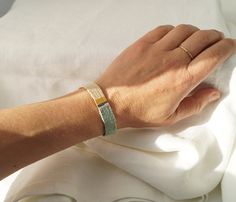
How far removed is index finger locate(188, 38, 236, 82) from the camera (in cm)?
57

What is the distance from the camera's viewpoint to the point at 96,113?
563mm

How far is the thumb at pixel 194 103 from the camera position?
1.91 feet

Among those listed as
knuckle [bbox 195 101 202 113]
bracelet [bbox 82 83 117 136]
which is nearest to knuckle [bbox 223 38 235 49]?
knuckle [bbox 195 101 202 113]

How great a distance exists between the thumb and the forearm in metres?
0.12

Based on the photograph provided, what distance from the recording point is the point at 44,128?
1.78 ft

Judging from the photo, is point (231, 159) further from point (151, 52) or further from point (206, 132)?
point (151, 52)

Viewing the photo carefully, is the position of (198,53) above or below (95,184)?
above

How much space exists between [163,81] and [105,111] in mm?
102

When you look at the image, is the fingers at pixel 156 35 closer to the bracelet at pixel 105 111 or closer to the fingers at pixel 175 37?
the fingers at pixel 175 37

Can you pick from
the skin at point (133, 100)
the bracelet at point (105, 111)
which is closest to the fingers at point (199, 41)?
the skin at point (133, 100)

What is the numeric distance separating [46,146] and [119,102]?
0.13 metres

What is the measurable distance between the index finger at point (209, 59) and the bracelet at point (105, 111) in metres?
0.14

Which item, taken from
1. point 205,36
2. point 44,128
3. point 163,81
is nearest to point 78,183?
point 44,128

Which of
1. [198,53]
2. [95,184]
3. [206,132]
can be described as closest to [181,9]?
[198,53]
